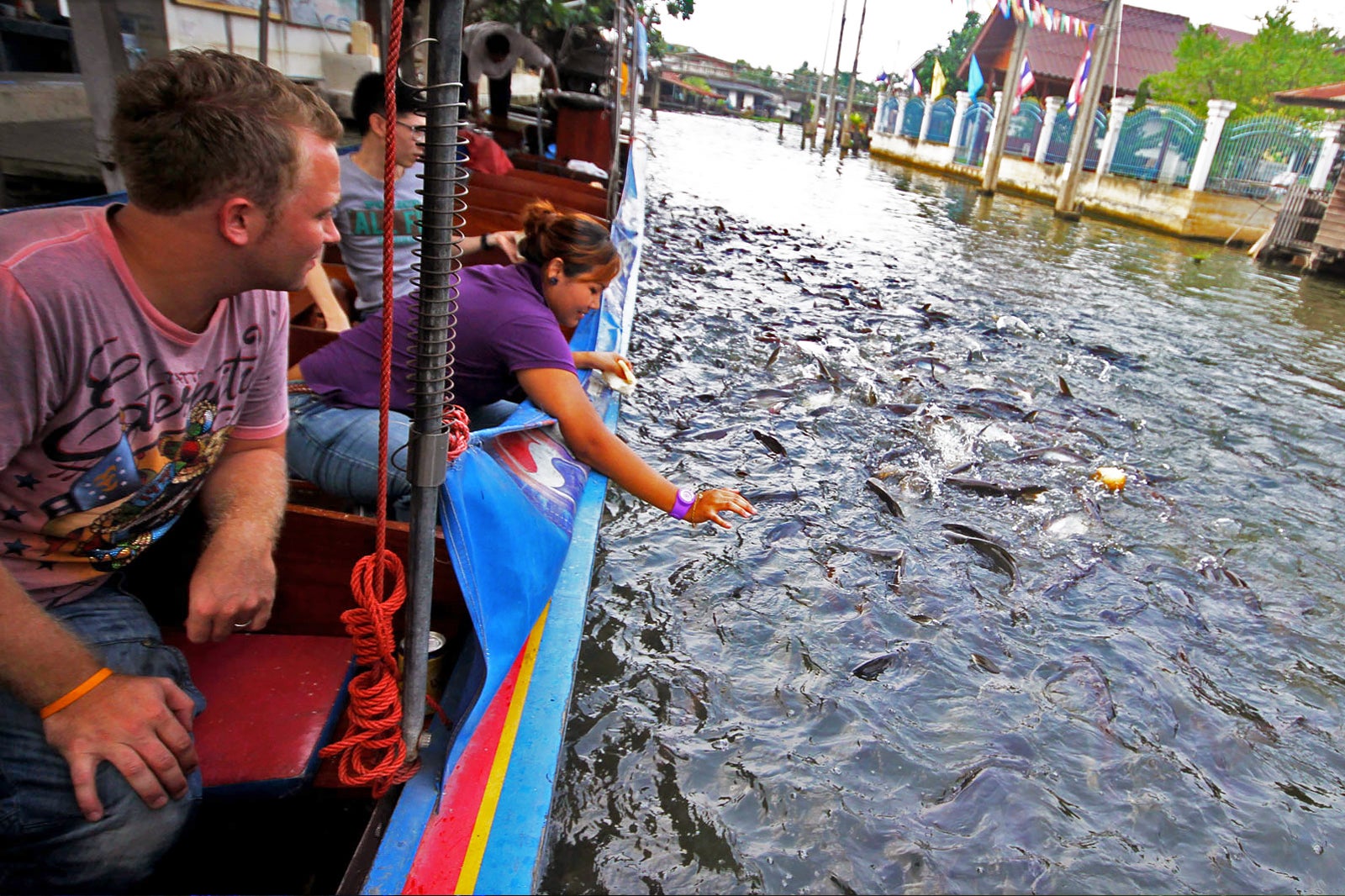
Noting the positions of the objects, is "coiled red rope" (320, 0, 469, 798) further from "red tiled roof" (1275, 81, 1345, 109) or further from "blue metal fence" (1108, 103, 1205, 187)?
"red tiled roof" (1275, 81, 1345, 109)

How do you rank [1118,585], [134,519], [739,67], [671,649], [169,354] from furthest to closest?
[739,67] < [1118,585] < [671,649] < [134,519] < [169,354]

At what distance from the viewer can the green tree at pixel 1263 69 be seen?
2598 cm

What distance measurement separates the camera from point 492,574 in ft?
6.83

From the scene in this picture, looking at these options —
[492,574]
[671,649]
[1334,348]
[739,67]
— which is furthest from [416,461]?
[739,67]

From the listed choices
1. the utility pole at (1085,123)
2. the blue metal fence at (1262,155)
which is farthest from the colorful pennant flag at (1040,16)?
the blue metal fence at (1262,155)

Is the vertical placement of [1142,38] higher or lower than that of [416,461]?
higher

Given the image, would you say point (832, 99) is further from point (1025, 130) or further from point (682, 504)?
point (682, 504)

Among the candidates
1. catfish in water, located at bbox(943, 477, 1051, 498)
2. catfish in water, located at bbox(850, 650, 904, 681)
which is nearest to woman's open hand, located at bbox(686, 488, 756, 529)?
catfish in water, located at bbox(850, 650, 904, 681)

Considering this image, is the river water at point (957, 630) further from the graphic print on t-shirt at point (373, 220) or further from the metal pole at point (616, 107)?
the graphic print on t-shirt at point (373, 220)

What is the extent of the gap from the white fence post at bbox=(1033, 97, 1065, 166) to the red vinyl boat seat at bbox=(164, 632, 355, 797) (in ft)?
90.0

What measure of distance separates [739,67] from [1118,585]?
316ft

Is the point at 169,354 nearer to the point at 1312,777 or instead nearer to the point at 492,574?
the point at 492,574

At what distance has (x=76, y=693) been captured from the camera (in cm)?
155

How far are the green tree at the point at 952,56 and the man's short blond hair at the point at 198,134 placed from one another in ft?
164
